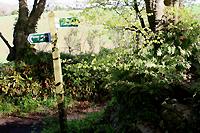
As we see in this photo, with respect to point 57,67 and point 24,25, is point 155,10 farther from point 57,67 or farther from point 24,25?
point 24,25

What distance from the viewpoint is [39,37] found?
20.7 feet

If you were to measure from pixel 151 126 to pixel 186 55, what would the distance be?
4.96 ft

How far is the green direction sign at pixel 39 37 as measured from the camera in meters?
6.26

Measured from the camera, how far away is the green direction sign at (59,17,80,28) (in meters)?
6.20

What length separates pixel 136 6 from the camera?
6711 millimetres

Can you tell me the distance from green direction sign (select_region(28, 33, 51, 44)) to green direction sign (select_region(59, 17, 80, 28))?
279 millimetres

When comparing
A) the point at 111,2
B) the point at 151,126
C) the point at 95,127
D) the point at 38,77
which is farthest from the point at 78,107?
the point at 151,126

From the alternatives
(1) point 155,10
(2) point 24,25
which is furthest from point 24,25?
(1) point 155,10

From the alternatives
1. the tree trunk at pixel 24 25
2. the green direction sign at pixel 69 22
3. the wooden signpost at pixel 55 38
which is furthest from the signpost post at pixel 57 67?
the tree trunk at pixel 24 25

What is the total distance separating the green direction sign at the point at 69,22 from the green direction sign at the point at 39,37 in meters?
0.28

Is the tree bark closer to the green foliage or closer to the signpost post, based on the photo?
the green foliage

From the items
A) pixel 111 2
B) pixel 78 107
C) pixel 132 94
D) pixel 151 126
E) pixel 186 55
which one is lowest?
pixel 78 107

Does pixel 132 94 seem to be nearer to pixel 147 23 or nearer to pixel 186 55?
pixel 186 55

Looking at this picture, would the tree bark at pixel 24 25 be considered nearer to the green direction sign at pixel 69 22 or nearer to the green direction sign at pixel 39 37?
the green direction sign at pixel 39 37
